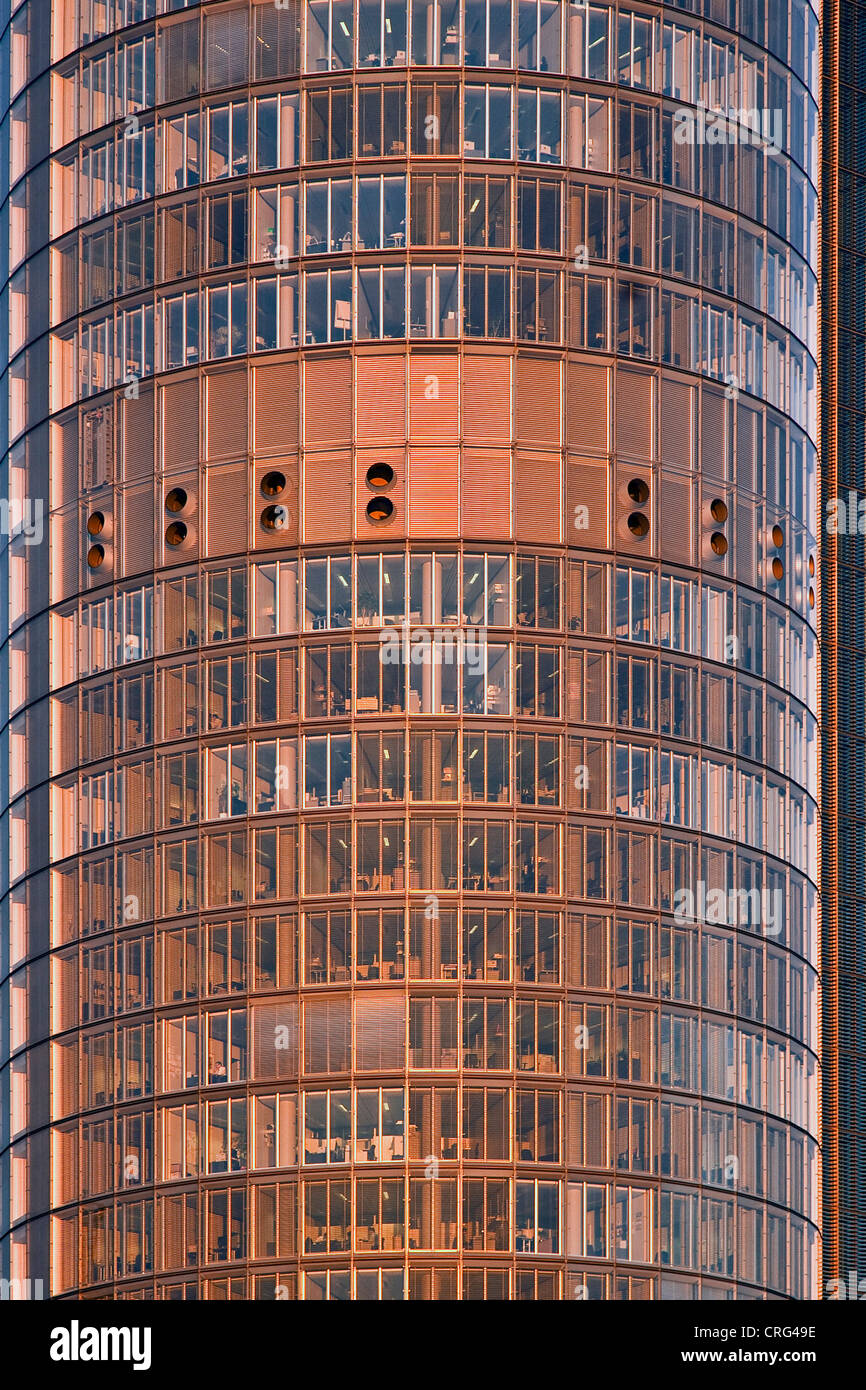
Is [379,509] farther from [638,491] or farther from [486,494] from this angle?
[638,491]

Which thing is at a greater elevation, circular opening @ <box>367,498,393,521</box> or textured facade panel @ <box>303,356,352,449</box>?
textured facade panel @ <box>303,356,352,449</box>

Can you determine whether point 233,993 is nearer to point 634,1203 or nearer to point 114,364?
point 634,1203

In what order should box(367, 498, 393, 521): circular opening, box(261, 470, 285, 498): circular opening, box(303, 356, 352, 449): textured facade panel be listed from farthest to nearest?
box(261, 470, 285, 498): circular opening, box(303, 356, 352, 449): textured facade panel, box(367, 498, 393, 521): circular opening

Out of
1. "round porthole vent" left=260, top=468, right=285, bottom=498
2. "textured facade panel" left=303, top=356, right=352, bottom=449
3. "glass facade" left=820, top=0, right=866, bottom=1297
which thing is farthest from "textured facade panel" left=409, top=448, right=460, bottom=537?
"glass facade" left=820, top=0, right=866, bottom=1297

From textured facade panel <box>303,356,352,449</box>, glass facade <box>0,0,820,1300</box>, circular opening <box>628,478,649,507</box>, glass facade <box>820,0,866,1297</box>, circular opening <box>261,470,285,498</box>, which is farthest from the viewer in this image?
glass facade <box>820,0,866,1297</box>

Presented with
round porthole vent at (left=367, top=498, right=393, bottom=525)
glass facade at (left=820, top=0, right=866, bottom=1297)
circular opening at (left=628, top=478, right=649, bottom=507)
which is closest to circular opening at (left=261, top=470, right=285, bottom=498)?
round porthole vent at (left=367, top=498, right=393, bottom=525)

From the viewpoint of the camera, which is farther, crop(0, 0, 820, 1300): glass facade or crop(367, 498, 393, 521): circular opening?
crop(367, 498, 393, 521): circular opening

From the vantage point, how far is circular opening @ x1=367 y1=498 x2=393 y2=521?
389ft

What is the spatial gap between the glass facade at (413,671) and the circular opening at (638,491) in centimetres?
25

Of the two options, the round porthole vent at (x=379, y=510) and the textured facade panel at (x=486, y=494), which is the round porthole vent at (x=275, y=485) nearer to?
the round porthole vent at (x=379, y=510)

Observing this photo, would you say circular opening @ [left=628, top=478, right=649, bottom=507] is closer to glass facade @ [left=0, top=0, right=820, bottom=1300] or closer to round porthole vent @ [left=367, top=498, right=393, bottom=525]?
glass facade @ [left=0, top=0, right=820, bottom=1300]

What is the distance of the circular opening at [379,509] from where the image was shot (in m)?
118

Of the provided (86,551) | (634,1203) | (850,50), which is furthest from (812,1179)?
(850,50)

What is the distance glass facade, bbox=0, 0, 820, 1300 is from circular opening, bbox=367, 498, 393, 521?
5.8 inches
